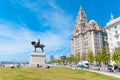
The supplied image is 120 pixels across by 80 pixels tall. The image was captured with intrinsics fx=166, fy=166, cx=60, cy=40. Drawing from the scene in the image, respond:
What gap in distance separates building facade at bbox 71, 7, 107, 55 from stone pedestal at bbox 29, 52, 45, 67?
84.1m

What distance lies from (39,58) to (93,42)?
285ft

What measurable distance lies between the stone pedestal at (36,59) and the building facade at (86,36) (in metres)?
84.1

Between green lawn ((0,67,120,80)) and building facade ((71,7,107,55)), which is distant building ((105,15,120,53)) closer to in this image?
green lawn ((0,67,120,80))

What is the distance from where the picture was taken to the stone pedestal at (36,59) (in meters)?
59.6

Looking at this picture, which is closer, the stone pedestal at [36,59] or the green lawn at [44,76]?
the green lawn at [44,76]

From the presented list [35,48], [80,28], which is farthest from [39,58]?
[80,28]

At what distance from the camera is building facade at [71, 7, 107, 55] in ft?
464

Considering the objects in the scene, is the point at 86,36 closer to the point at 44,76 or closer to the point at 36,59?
the point at 36,59

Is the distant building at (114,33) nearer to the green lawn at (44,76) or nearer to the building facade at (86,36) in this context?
the green lawn at (44,76)

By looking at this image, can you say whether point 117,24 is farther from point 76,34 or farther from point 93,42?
point 76,34

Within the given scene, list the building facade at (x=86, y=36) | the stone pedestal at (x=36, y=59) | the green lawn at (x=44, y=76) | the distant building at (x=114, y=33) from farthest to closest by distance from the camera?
the building facade at (x=86, y=36), the distant building at (x=114, y=33), the stone pedestal at (x=36, y=59), the green lawn at (x=44, y=76)

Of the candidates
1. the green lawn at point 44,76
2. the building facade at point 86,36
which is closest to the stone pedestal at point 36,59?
the green lawn at point 44,76

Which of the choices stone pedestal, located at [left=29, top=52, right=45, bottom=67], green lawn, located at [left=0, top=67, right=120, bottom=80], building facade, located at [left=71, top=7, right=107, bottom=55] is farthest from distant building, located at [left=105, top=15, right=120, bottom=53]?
building facade, located at [left=71, top=7, right=107, bottom=55]

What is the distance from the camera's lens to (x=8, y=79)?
2731cm
